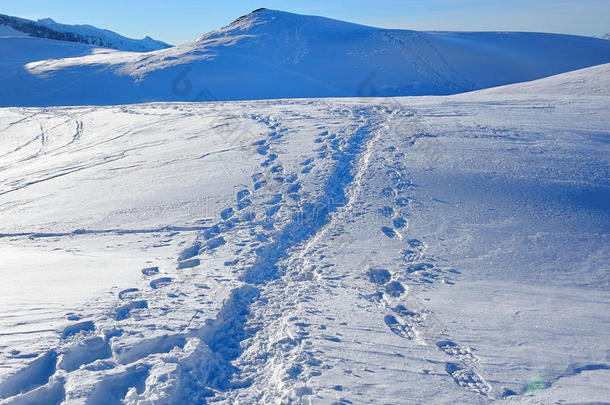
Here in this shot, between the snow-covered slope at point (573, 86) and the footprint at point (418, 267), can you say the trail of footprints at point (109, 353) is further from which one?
the snow-covered slope at point (573, 86)

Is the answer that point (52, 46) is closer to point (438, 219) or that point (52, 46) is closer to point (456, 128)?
point (456, 128)

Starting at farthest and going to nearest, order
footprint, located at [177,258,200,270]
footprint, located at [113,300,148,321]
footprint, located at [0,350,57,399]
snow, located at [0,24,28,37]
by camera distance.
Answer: snow, located at [0,24,28,37] < footprint, located at [177,258,200,270] < footprint, located at [113,300,148,321] < footprint, located at [0,350,57,399]

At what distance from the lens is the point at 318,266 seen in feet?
16.6

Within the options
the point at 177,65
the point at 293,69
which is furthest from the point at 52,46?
the point at 293,69

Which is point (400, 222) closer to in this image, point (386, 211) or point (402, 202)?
point (386, 211)

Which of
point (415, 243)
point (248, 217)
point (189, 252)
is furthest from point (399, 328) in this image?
point (248, 217)

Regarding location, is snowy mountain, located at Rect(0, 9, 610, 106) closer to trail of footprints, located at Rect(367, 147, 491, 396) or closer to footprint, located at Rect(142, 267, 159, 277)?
trail of footprints, located at Rect(367, 147, 491, 396)

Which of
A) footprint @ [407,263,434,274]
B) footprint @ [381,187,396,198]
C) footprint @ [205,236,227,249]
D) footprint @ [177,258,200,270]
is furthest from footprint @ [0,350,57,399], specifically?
footprint @ [381,187,396,198]

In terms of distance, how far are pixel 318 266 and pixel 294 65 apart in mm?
19032

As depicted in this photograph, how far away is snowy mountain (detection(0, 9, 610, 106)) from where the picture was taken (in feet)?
65.8

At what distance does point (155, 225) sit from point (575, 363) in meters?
4.83

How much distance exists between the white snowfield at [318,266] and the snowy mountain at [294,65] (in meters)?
10.6

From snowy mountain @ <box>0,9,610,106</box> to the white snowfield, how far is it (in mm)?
10628

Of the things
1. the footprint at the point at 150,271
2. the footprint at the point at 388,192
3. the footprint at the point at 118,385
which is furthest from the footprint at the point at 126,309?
the footprint at the point at 388,192
